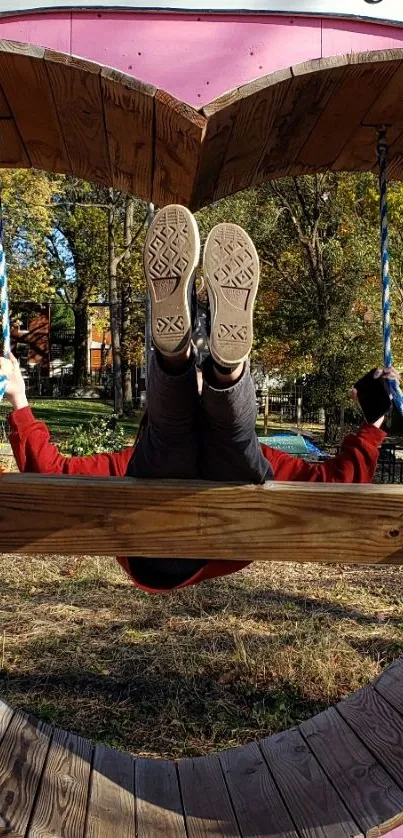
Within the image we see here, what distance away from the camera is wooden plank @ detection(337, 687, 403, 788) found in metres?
2.10

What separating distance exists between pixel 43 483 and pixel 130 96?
3.18 ft

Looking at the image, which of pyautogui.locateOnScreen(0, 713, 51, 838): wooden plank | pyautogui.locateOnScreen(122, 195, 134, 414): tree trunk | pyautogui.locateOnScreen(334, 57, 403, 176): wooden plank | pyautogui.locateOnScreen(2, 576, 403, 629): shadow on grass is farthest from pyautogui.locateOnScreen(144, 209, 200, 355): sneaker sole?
pyautogui.locateOnScreen(122, 195, 134, 414): tree trunk

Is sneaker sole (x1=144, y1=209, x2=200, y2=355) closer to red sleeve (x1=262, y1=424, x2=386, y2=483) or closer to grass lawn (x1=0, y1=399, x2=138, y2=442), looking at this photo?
red sleeve (x1=262, y1=424, x2=386, y2=483)

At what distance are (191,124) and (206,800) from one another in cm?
184

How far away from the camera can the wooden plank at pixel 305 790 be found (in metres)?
1.94

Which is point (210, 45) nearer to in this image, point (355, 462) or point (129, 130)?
point (129, 130)

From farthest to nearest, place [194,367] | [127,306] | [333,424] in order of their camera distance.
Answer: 1. [127,306]
2. [333,424]
3. [194,367]

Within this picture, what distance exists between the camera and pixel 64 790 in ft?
6.82

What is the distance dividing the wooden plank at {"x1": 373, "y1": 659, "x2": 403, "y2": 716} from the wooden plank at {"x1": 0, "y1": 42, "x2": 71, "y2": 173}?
1871 millimetres

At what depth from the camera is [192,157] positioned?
2.10 m

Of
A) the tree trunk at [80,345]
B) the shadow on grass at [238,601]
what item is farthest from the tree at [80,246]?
the shadow on grass at [238,601]

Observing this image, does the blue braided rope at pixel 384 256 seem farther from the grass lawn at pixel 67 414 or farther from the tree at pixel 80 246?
the tree at pixel 80 246

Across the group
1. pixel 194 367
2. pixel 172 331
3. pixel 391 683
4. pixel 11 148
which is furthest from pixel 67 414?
pixel 172 331

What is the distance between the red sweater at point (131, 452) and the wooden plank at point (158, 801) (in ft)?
1.94
